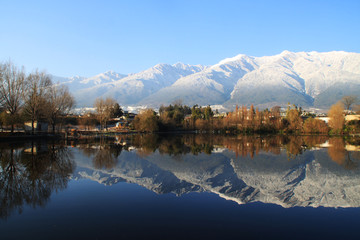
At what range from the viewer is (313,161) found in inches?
620

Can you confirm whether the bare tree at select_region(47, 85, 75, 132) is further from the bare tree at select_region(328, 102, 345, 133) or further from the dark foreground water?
the bare tree at select_region(328, 102, 345, 133)

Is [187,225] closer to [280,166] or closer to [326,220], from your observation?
[326,220]

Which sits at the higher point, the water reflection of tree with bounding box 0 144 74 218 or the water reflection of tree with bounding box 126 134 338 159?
the water reflection of tree with bounding box 0 144 74 218

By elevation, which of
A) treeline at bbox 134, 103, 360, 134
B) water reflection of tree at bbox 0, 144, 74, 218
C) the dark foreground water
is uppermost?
treeline at bbox 134, 103, 360, 134

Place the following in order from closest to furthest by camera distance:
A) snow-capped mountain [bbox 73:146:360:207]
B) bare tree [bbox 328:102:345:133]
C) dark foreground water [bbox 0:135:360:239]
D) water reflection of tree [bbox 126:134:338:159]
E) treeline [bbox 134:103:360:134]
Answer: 1. dark foreground water [bbox 0:135:360:239]
2. snow-capped mountain [bbox 73:146:360:207]
3. water reflection of tree [bbox 126:134:338:159]
4. bare tree [bbox 328:102:345:133]
5. treeline [bbox 134:103:360:134]

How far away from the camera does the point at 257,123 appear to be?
188ft

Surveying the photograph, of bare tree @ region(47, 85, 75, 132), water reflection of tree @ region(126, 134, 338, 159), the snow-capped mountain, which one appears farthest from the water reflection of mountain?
bare tree @ region(47, 85, 75, 132)

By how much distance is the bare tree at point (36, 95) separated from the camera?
33500 mm

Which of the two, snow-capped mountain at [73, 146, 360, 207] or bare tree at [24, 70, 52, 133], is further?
bare tree at [24, 70, 52, 133]

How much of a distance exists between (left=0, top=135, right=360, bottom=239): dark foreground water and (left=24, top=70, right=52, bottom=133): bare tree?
23.2 meters

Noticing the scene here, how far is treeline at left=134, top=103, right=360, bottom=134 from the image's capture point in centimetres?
4855

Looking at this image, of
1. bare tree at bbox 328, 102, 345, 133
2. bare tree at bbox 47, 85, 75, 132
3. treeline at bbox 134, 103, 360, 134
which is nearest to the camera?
bare tree at bbox 47, 85, 75, 132

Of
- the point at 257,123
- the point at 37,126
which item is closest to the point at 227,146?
the point at 37,126

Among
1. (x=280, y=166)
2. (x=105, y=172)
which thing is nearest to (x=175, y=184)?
(x=105, y=172)
